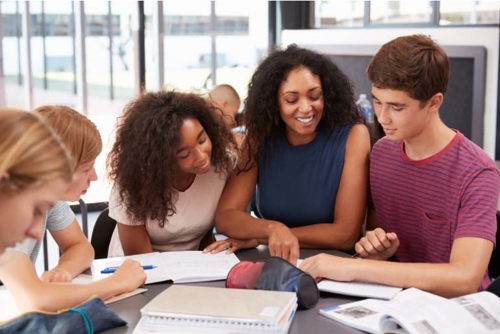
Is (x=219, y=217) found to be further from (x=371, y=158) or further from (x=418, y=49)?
(x=418, y=49)

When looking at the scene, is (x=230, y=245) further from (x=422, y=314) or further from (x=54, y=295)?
(x=422, y=314)

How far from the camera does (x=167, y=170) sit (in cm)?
197

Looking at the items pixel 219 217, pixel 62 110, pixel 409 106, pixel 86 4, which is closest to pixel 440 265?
pixel 409 106

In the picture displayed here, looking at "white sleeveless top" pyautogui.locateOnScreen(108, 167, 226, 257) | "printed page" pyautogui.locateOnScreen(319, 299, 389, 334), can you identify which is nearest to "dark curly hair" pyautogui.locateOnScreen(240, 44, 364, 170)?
"white sleeveless top" pyautogui.locateOnScreen(108, 167, 226, 257)

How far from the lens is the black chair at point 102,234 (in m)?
2.29

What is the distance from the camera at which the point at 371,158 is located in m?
2.06

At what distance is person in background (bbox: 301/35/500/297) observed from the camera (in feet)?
5.46

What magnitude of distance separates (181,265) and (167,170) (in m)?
0.28

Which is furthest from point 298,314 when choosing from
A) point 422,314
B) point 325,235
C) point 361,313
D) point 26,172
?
point 26,172

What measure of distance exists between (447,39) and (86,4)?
9.22ft

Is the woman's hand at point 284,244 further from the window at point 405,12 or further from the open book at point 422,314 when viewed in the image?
the window at point 405,12

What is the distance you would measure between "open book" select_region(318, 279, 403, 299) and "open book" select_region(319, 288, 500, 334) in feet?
0.15

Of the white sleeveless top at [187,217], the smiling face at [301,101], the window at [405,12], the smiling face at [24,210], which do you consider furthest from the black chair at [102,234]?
the window at [405,12]

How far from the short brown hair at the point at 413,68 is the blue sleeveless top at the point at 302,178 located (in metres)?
0.33
